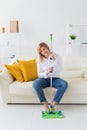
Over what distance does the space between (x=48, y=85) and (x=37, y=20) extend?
3.17 metres

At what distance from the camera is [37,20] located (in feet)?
21.2

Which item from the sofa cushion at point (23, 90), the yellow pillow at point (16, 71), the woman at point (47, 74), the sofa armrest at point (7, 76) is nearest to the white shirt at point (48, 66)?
the woman at point (47, 74)

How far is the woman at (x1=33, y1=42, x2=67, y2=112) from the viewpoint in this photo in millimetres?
3490

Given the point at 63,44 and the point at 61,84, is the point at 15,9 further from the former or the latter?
the point at 61,84

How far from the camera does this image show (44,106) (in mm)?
3643

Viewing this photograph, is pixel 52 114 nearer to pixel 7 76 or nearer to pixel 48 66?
pixel 48 66

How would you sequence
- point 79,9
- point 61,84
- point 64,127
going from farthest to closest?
point 79,9, point 61,84, point 64,127

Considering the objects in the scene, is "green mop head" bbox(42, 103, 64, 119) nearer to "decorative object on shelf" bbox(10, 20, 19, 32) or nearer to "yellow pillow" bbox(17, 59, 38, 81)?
"yellow pillow" bbox(17, 59, 38, 81)

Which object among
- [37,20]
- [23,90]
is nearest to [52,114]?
[23,90]

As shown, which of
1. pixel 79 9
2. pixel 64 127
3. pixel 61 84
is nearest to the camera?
pixel 64 127

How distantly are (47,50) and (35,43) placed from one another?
2.96 metres

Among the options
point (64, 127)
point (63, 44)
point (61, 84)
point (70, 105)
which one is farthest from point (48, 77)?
point (63, 44)

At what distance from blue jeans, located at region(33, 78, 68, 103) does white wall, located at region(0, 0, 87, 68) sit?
2957 millimetres

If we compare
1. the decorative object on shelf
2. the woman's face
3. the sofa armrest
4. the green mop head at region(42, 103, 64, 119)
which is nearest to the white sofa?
the sofa armrest
